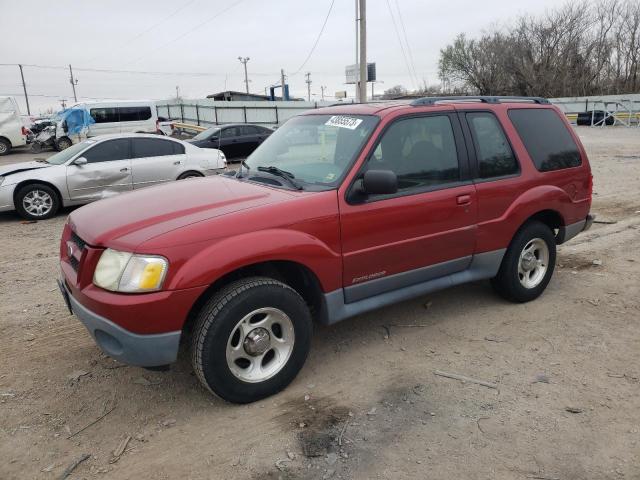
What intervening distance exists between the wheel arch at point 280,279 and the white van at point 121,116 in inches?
854

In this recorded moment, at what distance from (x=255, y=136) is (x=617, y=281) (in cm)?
1406

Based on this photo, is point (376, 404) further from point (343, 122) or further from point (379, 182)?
point (343, 122)

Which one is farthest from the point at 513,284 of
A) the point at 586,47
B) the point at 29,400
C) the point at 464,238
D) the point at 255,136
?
the point at 586,47

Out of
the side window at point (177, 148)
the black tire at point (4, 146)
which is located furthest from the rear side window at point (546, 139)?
the black tire at point (4, 146)

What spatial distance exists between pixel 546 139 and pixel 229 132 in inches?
553

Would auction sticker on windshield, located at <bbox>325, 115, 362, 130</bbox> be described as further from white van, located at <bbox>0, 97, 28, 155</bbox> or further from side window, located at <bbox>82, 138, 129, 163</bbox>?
white van, located at <bbox>0, 97, 28, 155</bbox>

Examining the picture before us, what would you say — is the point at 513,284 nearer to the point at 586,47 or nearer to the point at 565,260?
the point at 565,260

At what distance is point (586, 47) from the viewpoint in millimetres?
53375

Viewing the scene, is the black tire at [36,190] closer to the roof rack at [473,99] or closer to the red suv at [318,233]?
the red suv at [318,233]

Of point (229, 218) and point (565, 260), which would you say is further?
point (565, 260)

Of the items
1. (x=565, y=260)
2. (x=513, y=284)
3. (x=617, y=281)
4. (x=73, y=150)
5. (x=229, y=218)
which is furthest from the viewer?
(x=73, y=150)

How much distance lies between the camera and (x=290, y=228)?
3203mm

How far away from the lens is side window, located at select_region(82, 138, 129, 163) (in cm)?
929

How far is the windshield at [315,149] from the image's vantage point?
11.8ft
